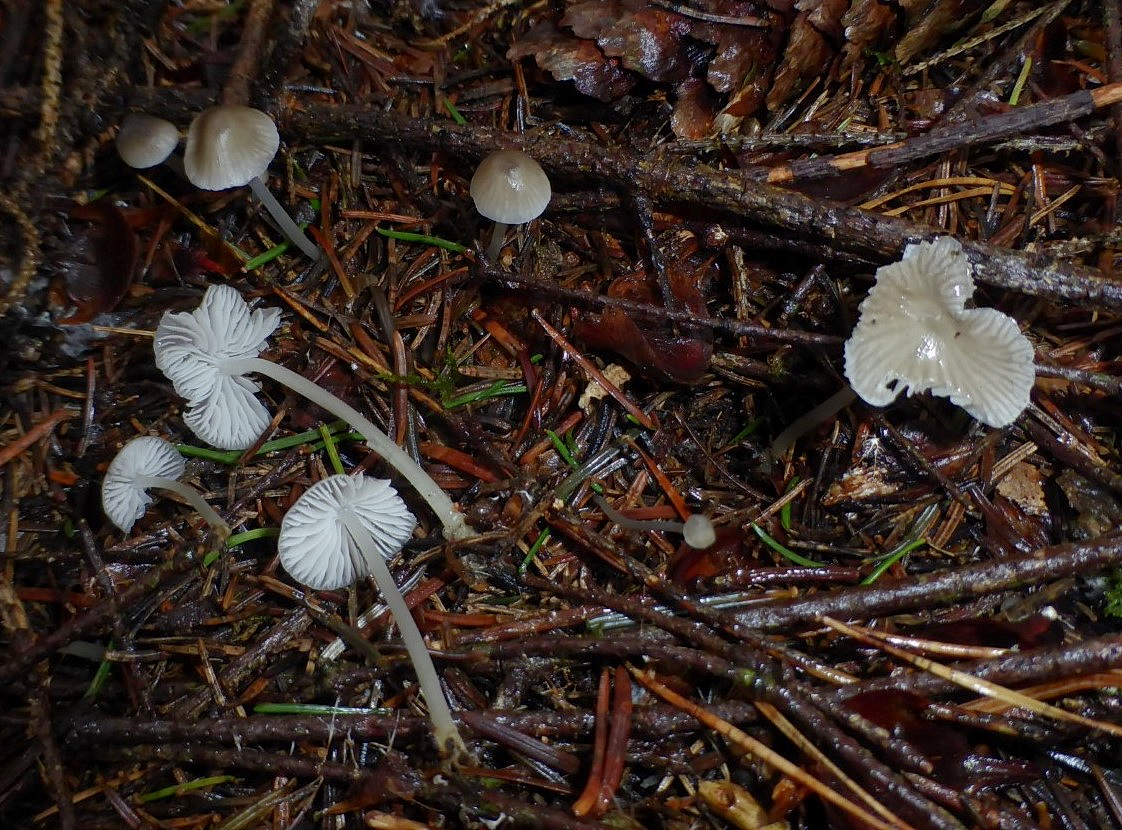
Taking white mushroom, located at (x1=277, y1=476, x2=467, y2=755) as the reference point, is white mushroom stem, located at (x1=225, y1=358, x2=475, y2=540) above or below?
above

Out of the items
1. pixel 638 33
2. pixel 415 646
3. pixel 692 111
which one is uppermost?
pixel 638 33

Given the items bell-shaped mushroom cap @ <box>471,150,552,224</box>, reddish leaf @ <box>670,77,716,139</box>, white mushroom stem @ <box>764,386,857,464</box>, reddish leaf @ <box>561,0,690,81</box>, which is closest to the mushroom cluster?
bell-shaped mushroom cap @ <box>471,150,552,224</box>

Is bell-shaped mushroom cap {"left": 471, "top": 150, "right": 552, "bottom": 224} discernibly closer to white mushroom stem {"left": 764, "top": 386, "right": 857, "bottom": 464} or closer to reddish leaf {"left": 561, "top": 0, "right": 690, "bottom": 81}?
reddish leaf {"left": 561, "top": 0, "right": 690, "bottom": 81}

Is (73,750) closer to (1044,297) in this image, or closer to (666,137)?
(666,137)

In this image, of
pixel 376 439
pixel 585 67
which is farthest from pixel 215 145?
pixel 585 67

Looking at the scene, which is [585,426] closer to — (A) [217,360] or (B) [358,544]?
(B) [358,544]

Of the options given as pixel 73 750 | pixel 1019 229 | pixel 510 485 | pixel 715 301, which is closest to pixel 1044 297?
pixel 1019 229
